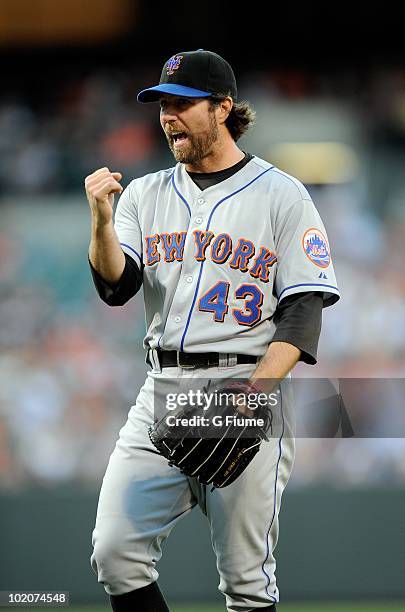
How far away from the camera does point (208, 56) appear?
261 centimetres

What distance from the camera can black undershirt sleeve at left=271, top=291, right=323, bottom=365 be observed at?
243 centimetres

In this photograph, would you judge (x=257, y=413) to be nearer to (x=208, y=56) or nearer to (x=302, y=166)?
(x=208, y=56)

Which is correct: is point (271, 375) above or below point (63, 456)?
above

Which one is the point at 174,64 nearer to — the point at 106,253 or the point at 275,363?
the point at 106,253

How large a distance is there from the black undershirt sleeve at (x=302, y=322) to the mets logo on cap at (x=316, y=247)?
0.27 feet

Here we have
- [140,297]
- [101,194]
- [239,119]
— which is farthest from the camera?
[140,297]

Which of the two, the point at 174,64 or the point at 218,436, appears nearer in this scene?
the point at 218,436

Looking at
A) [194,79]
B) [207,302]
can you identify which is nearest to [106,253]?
[207,302]

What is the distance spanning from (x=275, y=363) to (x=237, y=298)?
0.21m

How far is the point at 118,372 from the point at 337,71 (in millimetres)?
1815

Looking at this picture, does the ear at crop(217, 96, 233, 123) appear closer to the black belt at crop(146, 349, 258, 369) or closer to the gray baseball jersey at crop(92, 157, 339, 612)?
the gray baseball jersey at crop(92, 157, 339, 612)

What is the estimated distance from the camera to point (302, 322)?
96.5 inches

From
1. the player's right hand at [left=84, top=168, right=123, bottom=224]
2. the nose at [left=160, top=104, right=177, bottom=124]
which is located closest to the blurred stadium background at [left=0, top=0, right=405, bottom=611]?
the nose at [left=160, top=104, right=177, bottom=124]

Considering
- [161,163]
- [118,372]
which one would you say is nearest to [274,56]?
[161,163]
